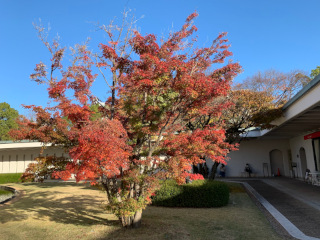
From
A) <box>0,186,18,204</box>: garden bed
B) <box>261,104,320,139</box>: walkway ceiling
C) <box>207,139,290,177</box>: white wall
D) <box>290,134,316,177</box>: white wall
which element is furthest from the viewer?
<box>207,139,290,177</box>: white wall

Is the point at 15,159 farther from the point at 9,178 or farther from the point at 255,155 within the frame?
the point at 255,155

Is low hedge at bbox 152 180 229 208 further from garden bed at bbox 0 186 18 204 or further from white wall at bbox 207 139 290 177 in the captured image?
white wall at bbox 207 139 290 177

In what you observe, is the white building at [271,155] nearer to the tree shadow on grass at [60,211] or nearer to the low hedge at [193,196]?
the low hedge at [193,196]

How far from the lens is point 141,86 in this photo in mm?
5340

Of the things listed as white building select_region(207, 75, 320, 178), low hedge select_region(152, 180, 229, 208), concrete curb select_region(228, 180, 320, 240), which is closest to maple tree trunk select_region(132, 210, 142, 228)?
low hedge select_region(152, 180, 229, 208)

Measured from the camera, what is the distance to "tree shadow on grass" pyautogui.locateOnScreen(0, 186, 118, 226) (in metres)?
7.40

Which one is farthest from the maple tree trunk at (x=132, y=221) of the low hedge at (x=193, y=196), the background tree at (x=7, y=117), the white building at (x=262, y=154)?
the background tree at (x=7, y=117)

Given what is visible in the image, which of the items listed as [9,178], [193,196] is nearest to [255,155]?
[193,196]

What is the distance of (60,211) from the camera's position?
8.88 metres

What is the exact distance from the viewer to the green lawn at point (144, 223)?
18.6ft

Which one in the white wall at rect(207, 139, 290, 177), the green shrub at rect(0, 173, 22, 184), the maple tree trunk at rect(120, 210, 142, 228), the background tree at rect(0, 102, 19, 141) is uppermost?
the background tree at rect(0, 102, 19, 141)

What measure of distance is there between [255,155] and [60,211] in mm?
17728

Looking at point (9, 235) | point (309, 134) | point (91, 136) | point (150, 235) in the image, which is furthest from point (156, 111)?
point (309, 134)

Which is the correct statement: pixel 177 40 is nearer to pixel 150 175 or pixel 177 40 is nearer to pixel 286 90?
pixel 150 175
